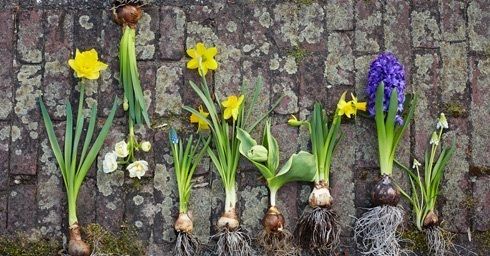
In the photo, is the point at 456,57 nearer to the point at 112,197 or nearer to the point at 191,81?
the point at 191,81

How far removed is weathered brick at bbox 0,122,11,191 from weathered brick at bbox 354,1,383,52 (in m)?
1.63

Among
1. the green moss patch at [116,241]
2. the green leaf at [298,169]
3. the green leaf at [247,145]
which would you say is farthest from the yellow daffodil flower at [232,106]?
the green moss patch at [116,241]

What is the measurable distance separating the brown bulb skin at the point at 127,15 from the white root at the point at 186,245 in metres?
0.97

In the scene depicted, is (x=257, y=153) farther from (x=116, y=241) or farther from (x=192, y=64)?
(x=116, y=241)

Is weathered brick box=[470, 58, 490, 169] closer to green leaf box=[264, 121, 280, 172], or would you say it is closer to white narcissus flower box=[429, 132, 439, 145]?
white narcissus flower box=[429, 132, 439, 145]

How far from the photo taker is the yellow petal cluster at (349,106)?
3.62 metres

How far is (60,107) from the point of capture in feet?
12.1

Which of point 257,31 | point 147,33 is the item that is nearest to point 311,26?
point 257,31

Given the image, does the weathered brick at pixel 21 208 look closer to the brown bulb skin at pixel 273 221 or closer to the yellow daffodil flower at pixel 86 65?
the yellow daffodil flower at pixel 86 65

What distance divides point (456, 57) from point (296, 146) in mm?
840

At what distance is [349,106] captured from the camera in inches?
142

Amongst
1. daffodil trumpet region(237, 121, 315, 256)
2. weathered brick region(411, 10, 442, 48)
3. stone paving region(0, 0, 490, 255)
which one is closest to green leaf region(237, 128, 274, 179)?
daffodil trumpet region(237, 121, 315, 256)

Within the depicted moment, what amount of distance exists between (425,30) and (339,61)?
0.42 meters

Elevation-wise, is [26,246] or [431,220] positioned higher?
[431,220]
